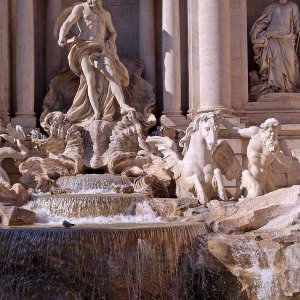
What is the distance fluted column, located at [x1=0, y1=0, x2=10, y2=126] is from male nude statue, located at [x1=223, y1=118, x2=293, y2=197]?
240 inches

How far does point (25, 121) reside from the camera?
660 inches

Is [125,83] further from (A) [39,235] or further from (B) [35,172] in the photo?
(A) [39,235]

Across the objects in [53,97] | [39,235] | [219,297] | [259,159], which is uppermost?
[53,97]

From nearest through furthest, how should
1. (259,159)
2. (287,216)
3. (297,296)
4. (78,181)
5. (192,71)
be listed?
1. (297,296)
2. (287,216)
3. (259,159)
4. (78,181)
5. (192,71)

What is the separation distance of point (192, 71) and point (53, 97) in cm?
337

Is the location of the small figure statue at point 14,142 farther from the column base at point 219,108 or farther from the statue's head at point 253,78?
the statue's head at point 253,78

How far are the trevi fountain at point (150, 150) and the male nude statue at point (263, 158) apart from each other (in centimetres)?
3

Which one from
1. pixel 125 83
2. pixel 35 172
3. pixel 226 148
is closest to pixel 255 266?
pixel 226 148

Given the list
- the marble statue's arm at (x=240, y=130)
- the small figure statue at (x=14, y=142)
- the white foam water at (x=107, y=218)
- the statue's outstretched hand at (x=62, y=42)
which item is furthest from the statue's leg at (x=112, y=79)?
the white foam water at (x=107, y=218)

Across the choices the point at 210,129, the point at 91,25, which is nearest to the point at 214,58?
the point at 91,25

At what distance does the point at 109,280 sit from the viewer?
10547 millimetres

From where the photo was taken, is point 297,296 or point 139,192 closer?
point 297,296

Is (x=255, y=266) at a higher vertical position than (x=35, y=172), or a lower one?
lower

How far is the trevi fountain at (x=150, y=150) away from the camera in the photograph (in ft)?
34.9
